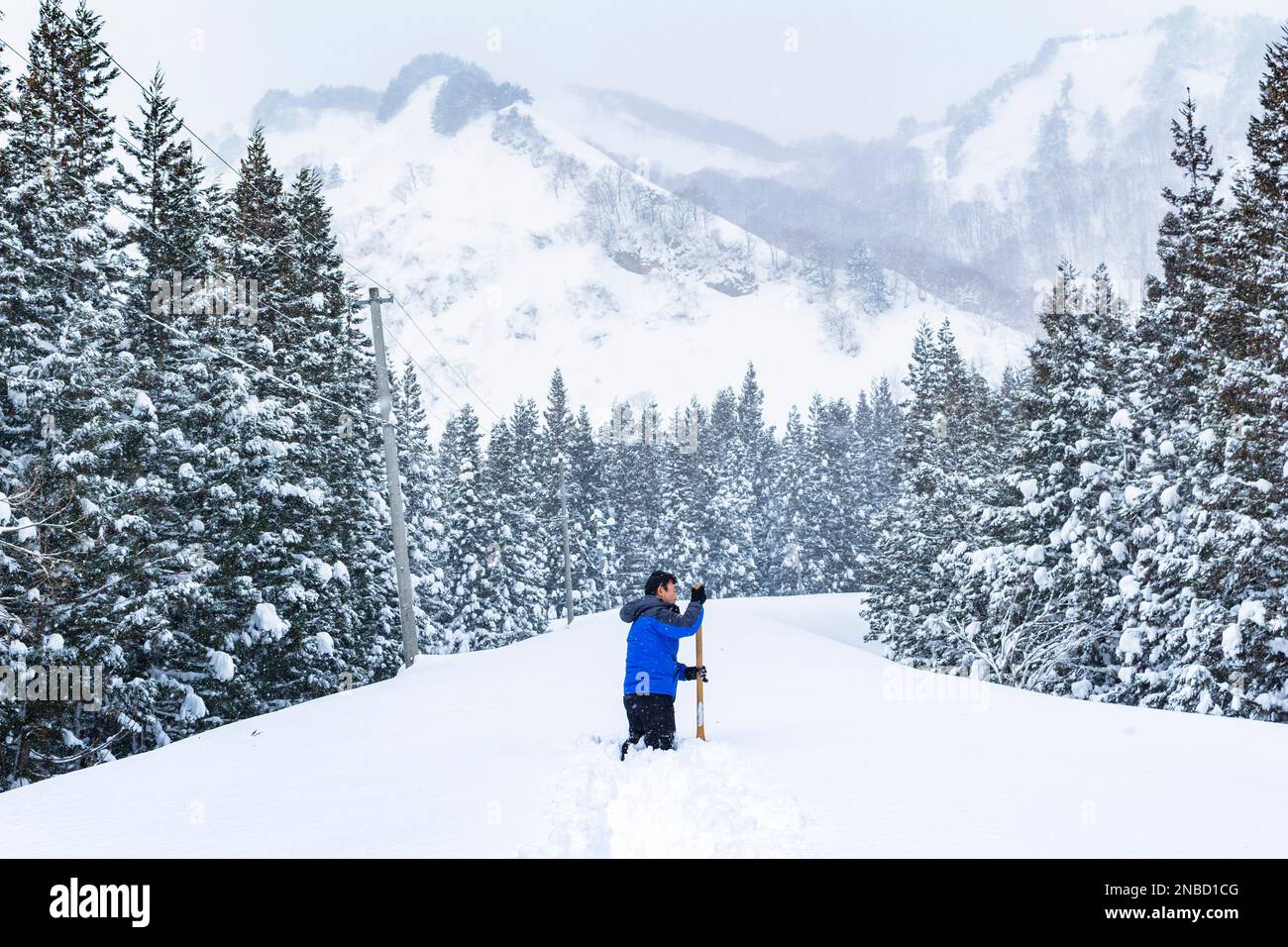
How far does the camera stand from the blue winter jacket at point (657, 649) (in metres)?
7.89

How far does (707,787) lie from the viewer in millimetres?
6305

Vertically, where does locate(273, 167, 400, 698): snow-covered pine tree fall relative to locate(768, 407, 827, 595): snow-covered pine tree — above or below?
above

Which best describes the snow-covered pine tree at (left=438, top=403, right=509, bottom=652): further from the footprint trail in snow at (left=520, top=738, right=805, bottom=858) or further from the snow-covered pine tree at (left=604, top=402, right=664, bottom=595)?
the footprint trail in snow at (left=520, top=738, right=805, bottom=858)

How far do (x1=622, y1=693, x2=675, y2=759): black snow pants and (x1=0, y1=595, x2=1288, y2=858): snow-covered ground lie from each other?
188mm

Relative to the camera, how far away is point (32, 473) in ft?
47.6

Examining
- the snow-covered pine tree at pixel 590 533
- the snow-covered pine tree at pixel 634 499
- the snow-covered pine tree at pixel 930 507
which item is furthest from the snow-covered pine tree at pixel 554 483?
the snow-covered pine tree at pixel 930 507

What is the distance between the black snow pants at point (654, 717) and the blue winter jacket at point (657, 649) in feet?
0.23

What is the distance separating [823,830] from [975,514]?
23.1 m

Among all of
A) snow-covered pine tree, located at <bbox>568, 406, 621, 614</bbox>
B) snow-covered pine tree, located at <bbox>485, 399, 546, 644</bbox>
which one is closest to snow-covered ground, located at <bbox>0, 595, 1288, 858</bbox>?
snow-covered pine tree, located at <bbox>485, 399, 546, 644</bbox>

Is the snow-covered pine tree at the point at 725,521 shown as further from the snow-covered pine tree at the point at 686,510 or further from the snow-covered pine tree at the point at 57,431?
the snow-covered pine tree at the point at 57,431

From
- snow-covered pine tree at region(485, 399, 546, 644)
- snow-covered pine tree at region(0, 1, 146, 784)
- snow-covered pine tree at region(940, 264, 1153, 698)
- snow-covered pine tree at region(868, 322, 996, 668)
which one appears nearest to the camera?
snow-covered pine tree at region(0, 1, 146, 784)

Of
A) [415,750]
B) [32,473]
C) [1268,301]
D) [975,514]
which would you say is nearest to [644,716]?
[415,750]

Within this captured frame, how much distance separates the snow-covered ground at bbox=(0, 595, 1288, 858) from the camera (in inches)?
191
